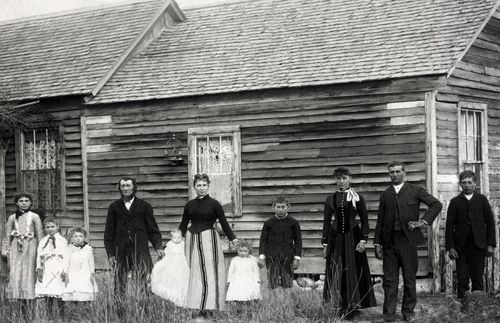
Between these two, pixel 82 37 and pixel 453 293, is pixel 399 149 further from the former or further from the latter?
pixel 82 37

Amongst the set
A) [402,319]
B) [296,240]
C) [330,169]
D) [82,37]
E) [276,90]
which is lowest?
[402,319]

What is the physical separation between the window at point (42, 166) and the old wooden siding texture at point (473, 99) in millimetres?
7531

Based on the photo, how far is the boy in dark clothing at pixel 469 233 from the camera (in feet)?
34.6

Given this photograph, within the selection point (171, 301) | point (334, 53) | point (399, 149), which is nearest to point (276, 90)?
point (334, 53)

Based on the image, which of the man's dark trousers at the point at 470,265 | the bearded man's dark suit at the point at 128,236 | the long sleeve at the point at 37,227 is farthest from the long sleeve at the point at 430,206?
the long sleeve at the point at 37,227

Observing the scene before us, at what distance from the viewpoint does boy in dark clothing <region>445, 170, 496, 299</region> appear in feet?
34.6

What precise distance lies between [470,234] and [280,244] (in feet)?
7.88

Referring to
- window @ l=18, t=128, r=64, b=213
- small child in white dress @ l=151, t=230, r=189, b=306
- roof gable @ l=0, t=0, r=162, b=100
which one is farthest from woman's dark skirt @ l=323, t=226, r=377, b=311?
window @ l=18, t=128, r=64, b=213

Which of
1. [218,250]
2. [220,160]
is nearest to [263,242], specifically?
[218,250]

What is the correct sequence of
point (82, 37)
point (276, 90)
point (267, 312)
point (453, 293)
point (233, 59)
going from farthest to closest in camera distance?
point (82, 37), point (233, 59), point (276, 90), point (453, 293), point (267, 312)

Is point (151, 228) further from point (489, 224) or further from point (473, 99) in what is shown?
point (473, 99)

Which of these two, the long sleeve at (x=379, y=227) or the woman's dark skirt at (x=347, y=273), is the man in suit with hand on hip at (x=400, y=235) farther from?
the woman's dark skirt at (x=347, y=273)

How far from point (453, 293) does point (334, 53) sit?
4.89 meters

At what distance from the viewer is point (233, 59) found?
51.8 feet
